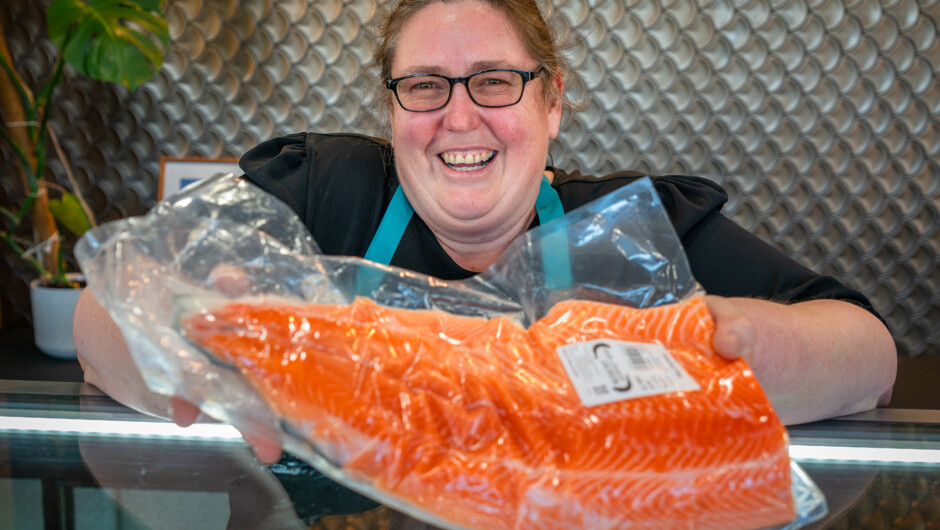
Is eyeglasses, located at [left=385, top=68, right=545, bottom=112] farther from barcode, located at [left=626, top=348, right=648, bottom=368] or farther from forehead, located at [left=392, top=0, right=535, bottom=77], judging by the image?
barcode, located at [left=626, top=348, right=648, bottom=368]

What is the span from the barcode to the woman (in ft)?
1.02

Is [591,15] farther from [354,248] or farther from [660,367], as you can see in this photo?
[660,367]

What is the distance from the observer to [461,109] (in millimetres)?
1125

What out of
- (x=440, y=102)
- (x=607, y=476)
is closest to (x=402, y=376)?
(x=607, y=476)

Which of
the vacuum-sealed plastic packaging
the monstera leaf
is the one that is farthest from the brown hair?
the monstera leaf

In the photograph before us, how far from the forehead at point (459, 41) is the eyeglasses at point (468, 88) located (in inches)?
0.5

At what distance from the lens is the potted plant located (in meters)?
2.13

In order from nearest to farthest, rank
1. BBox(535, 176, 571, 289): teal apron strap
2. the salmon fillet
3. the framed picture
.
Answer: the salmon fillet
BBox(535, 176, 571, 289): teal apron strap
the framed picture

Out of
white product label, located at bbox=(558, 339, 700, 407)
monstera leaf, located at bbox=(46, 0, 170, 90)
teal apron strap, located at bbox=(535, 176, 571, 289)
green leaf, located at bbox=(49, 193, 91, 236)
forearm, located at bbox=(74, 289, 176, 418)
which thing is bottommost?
forearm, located at bbox=(74, 289, 176, 418)

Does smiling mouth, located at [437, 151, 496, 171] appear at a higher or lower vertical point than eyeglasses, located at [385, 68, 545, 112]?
lower

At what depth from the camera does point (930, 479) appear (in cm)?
67

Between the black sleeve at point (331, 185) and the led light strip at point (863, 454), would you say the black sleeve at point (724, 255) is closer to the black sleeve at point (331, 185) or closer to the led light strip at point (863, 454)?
the led light strip at point (863, 454)

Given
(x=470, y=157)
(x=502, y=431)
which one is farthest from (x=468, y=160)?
(x=502, y=431)

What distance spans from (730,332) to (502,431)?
23 centimetres
